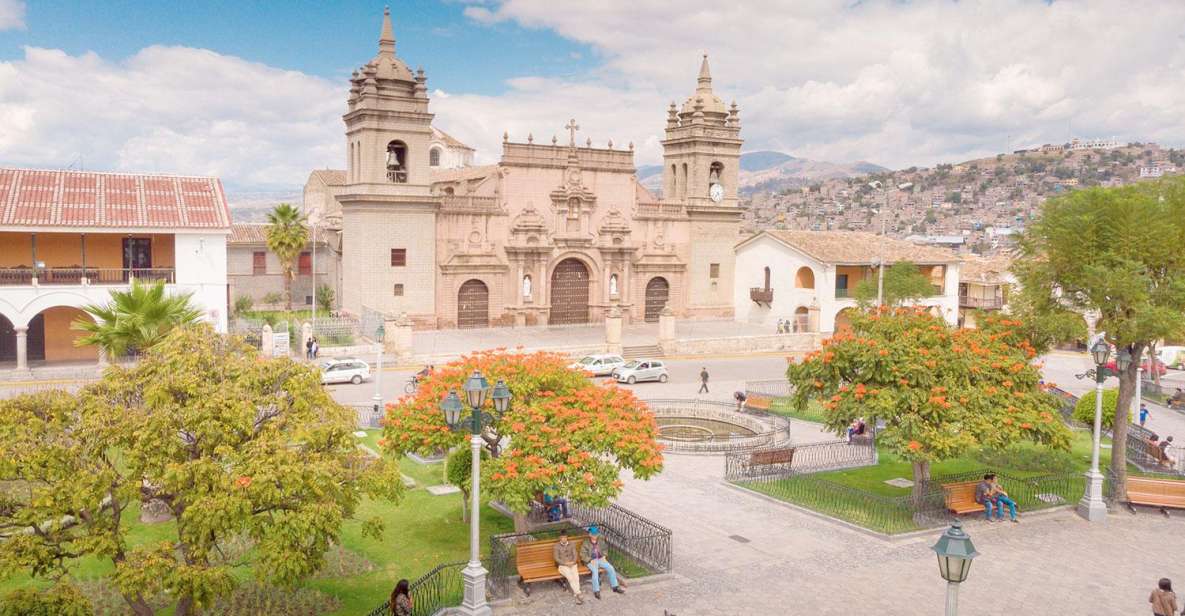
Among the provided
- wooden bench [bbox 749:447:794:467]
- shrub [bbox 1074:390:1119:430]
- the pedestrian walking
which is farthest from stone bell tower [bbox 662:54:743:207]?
the pedestrian walking

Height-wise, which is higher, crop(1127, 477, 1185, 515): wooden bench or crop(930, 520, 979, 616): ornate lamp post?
crop(930, 520, 979, 616): ornate lamp post

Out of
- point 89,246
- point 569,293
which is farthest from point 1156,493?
point 89,246

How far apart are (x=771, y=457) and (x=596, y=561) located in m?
8.10

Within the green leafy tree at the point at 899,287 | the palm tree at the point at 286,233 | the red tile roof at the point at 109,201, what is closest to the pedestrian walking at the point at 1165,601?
the red tile roof at the point at 109,201

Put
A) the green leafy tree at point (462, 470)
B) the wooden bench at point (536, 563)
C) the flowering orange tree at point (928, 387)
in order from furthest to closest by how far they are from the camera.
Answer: the flowering orange tree at point (928, 387) < the green leafy tree at point (462, 470) < the wooden bench at point (536, 563)

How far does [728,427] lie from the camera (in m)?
27.7

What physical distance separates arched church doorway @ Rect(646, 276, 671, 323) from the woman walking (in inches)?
1555

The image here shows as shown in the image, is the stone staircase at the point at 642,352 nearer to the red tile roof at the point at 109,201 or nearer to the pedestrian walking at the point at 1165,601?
the red tile roof at the point at 109,201

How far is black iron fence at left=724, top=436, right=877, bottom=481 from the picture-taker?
834 inches

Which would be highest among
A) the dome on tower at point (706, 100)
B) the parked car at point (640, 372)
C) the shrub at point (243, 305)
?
the dome on tower at point (706, 100)

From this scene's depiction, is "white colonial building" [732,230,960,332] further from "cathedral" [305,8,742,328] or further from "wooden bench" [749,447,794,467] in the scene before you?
"wooden bench" [749,447,794,467]

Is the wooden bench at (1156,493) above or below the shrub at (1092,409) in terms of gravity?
Result: below

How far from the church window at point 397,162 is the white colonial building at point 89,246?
9356mm

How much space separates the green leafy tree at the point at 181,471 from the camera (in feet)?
34.0
